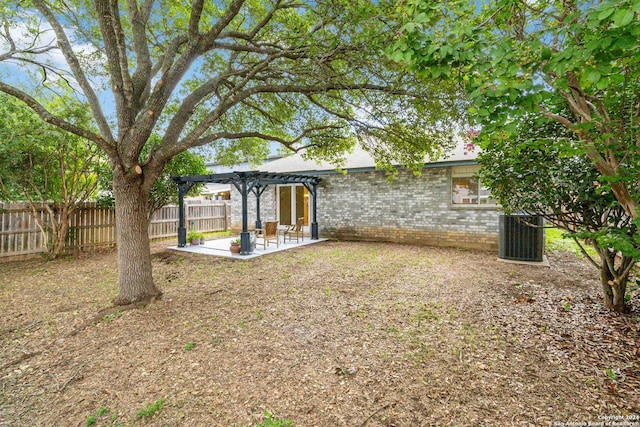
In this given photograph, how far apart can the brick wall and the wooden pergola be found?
66cm

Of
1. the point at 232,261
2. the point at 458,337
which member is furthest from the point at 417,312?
the point at 232,261

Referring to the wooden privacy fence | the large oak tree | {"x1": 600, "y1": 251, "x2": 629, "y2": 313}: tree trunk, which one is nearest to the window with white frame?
the large oak tree

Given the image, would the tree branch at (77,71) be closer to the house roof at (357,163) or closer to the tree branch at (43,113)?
the tree branch at (43,113)

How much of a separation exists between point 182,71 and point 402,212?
29.1 feet

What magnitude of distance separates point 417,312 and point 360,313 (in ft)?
2.84

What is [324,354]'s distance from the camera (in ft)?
10.8

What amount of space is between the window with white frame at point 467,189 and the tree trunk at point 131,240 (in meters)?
9.54

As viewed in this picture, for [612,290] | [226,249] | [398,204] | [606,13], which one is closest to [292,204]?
[226,249]

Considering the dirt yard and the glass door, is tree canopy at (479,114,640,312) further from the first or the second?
the glass door

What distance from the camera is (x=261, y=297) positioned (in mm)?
5277

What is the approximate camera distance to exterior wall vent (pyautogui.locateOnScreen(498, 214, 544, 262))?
7.64 meters

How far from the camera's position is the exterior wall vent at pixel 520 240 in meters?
7.64

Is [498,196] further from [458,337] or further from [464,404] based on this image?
[464,404]

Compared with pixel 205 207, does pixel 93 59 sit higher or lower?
higher
